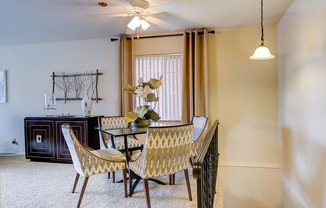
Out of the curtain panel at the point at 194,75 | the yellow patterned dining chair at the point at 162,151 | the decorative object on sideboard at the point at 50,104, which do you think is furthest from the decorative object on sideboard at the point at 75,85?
the yellow patterned dining chair at the point at 162,151

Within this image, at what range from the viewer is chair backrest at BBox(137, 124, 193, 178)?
235 cm

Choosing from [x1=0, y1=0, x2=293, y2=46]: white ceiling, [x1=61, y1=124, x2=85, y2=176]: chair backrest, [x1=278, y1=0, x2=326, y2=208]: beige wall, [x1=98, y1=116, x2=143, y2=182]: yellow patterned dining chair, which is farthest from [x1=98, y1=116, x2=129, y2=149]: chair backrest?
[x1=278, y1=0, x2=326, y2=208]: beige wall

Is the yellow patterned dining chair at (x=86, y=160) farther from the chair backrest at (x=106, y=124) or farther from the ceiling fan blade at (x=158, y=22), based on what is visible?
the ceiling fan blade at (x=158, y=22)

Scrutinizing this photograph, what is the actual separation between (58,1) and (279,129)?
3863 mm

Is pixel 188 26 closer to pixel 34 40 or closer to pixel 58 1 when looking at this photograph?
pixel 58 1

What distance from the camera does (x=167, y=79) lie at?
455cm

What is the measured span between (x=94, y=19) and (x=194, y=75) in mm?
1896

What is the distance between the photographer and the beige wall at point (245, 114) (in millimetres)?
4102

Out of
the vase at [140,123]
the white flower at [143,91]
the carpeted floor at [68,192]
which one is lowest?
the carpeted floor at [68,192]

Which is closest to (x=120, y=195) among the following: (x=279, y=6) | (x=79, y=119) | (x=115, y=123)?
(x=115, y=123)

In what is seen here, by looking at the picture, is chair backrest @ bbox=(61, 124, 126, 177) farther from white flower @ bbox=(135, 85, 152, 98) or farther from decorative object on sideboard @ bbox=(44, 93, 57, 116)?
decorative object on sideboard @ bbox=(44, 93, 57, 116)

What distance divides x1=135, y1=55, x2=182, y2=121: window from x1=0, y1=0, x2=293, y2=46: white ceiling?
55cm

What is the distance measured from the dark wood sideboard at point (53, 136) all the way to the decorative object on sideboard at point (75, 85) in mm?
702

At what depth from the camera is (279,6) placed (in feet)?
10.6
